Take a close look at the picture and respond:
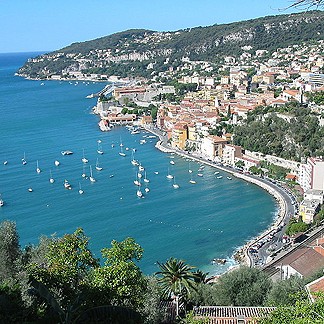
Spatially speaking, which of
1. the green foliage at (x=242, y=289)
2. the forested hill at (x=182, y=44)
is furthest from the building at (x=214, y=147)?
the forested hill at (x=182, y=44)

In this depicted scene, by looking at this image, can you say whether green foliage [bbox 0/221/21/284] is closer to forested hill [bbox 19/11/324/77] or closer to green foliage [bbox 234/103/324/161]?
green foliage [bbox 234/103/324/161]

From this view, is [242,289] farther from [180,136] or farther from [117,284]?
[180,136]

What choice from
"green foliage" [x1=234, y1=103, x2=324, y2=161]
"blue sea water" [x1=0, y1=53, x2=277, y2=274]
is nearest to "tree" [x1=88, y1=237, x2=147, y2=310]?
"blue sea water" [x1=0, y1=53, x2=277, y2=274]

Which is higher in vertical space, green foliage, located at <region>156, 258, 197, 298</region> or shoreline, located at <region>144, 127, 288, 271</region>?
green foliage, located at <region>156, 258, 197, 298</region>

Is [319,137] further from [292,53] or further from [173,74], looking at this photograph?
[173,74]

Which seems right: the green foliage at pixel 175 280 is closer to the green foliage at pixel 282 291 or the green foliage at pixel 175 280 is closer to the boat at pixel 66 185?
the green foliage at pixel 282 291

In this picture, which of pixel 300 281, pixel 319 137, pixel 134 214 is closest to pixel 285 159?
pixel 319 137
